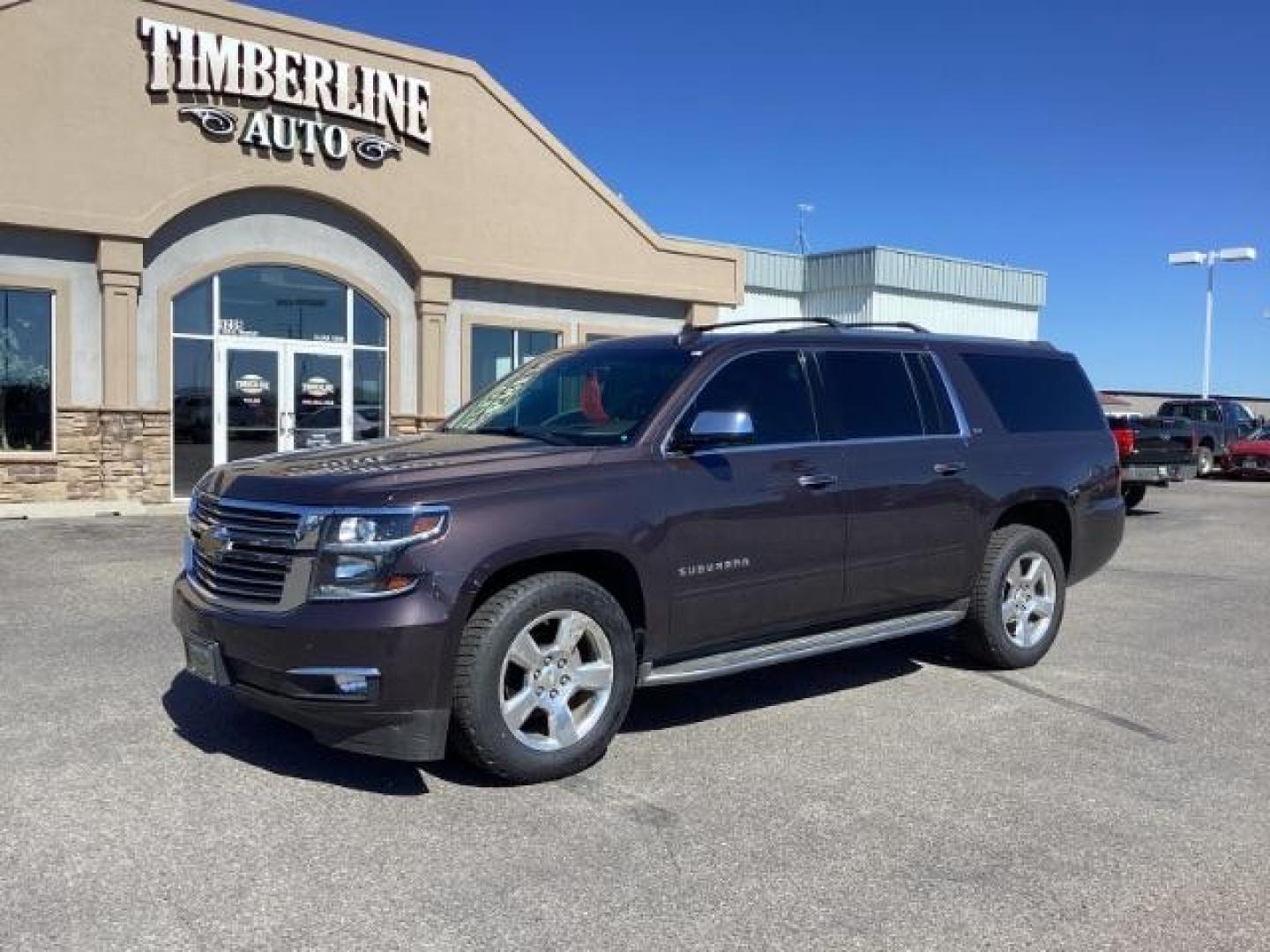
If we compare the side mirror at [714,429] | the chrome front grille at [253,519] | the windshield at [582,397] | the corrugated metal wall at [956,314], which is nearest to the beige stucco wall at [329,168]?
the windshield at [582,397]

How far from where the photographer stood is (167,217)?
14.8 meters

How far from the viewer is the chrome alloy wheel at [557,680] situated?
15.1 ft

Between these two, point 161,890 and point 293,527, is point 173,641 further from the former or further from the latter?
point 161,890

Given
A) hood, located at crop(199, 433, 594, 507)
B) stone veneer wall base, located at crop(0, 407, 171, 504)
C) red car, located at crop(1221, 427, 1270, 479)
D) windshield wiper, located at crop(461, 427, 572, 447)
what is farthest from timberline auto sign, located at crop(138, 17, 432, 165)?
red car, located at crop(1221, 427, 1270, 479)

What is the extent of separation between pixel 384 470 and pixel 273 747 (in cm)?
140

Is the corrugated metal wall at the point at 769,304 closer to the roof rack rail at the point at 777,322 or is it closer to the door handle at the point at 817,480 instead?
the roof rack rail at the point at 777,322

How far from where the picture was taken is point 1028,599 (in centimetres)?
679

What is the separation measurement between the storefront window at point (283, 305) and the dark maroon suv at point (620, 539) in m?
10.5

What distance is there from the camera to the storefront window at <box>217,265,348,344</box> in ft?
51.6

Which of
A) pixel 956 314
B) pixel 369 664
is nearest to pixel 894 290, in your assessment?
pixel 956 314

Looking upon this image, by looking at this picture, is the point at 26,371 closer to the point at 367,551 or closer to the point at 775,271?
the point at 367,551

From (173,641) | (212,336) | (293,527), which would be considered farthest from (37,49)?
(293,527)

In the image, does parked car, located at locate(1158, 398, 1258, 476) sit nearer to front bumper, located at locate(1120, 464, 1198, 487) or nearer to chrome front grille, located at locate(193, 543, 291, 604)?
front bumper, located at locate(1120, 464, 1198, 487)

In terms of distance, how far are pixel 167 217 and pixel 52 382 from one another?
2.55 metres
